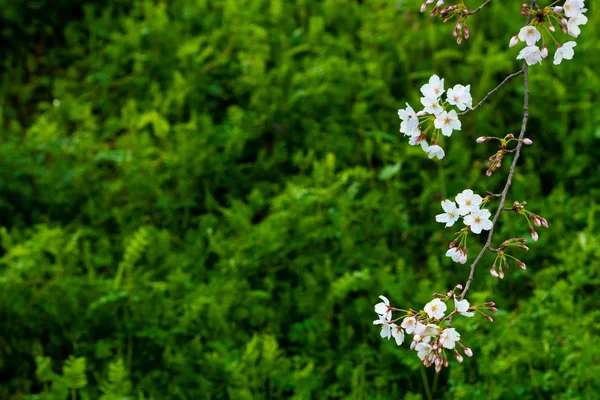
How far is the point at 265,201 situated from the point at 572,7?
7.88ft

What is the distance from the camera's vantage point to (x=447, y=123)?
174 cm

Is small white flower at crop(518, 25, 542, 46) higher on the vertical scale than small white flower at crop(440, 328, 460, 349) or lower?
higher

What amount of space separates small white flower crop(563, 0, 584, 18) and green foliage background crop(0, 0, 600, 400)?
5.34ft

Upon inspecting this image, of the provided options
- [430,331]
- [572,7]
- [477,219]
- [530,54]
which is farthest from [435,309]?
[572,7]

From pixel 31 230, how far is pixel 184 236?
2.56ft

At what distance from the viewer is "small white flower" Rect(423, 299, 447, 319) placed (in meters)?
1.66

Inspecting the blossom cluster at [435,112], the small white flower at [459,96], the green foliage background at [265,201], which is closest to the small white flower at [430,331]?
the blossom cluster at [435,112]

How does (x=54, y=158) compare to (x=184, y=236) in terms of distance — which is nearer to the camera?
(x=184, y=236)

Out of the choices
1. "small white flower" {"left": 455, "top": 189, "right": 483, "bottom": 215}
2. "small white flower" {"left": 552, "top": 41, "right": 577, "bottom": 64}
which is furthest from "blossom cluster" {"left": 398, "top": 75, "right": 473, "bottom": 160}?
"small white flower" {"left": 552, "top": 41, "right": 577, "bottom": 64}

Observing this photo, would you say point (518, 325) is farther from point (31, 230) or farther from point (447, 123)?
point (31, 230)

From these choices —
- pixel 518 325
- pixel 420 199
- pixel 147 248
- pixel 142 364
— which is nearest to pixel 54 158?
pixel 147 248

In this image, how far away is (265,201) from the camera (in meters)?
3.88

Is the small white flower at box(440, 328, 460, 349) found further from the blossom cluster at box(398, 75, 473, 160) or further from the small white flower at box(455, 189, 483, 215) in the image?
the blossom cluster at box(398, 75, 473, 160)

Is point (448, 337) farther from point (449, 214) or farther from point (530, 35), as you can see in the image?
point (530, 35)
